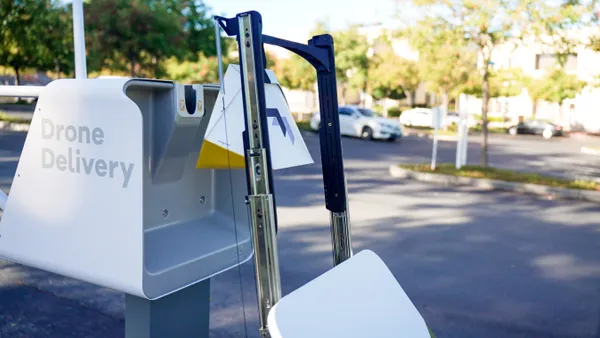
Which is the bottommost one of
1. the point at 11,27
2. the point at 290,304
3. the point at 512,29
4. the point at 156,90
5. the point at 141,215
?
the point at 290,304

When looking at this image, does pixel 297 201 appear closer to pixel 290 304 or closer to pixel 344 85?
pixel 290 304

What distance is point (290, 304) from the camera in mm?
1959

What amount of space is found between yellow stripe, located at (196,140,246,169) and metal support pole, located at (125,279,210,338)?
578 millimetres

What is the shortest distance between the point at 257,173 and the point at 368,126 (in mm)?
24306

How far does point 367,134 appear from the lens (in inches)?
1035

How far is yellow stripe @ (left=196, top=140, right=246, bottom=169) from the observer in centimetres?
243

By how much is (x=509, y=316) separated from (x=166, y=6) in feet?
73.3

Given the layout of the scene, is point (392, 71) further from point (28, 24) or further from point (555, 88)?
point (28, 24)

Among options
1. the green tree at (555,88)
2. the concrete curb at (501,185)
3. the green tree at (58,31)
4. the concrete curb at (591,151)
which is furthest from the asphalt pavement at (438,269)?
the green tree at (555,88)

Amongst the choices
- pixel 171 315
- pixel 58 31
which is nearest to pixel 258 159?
pixel 171 315

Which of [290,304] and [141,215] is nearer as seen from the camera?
[290,304]

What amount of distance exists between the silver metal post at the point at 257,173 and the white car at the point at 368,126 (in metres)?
23.8

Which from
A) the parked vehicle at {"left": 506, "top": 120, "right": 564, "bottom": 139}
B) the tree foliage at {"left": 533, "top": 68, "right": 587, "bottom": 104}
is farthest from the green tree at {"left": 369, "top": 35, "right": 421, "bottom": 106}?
the tree foliage at {"left": 533, "top": 68, "right": 587, "bottom": 104}

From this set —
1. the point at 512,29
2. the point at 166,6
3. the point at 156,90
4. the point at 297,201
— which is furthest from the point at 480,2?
the point at 166,6
